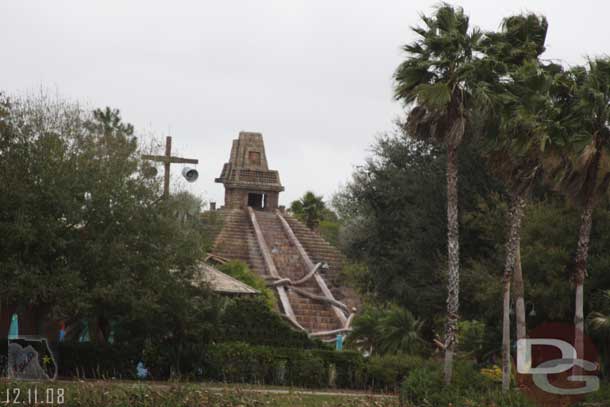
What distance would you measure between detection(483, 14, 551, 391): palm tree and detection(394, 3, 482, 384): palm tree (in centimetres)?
63

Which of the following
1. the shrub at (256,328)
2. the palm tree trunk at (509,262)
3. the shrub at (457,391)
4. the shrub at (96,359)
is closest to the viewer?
the shrub at (457,391)

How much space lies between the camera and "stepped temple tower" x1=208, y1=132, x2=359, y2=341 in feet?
159

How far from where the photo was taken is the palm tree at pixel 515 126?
1021 inches

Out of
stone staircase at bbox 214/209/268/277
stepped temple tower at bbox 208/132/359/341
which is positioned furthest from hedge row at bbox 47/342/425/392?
stone staircase at bbox 214/209/268/277

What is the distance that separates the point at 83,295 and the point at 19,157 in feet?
13.5

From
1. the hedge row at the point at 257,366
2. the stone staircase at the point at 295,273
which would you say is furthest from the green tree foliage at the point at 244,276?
the hedge row at the point at 257,366

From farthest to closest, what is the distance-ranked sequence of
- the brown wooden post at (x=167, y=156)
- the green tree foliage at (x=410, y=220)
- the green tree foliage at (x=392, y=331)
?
the green tree foliage at (x=410, y=220) < the brown wooden post at (x=167, y=156) < the green tree foliage at (x=392, y=331)

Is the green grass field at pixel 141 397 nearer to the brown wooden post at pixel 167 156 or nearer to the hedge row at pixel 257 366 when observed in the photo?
the hedge row at pixel 257 366

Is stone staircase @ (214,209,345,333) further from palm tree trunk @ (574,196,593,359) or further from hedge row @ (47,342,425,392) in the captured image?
palm tree trunk @ (574,196,593,359)

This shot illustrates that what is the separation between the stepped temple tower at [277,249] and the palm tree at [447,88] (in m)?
14.3

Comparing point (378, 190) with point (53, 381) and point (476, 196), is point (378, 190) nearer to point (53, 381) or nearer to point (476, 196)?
point (476, 196)

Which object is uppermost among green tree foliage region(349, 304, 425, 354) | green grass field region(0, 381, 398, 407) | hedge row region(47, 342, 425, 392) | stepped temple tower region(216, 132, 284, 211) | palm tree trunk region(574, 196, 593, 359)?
stepped temple tower region(216, 132, 284, 211)

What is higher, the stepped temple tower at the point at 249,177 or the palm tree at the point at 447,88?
the stepped temple tower at the point at 249,177

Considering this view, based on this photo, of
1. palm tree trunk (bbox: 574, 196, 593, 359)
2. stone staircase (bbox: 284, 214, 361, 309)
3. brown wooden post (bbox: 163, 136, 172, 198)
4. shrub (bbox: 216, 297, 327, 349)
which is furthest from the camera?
stone staircase (bbox: 284, 214, 361, 309)
